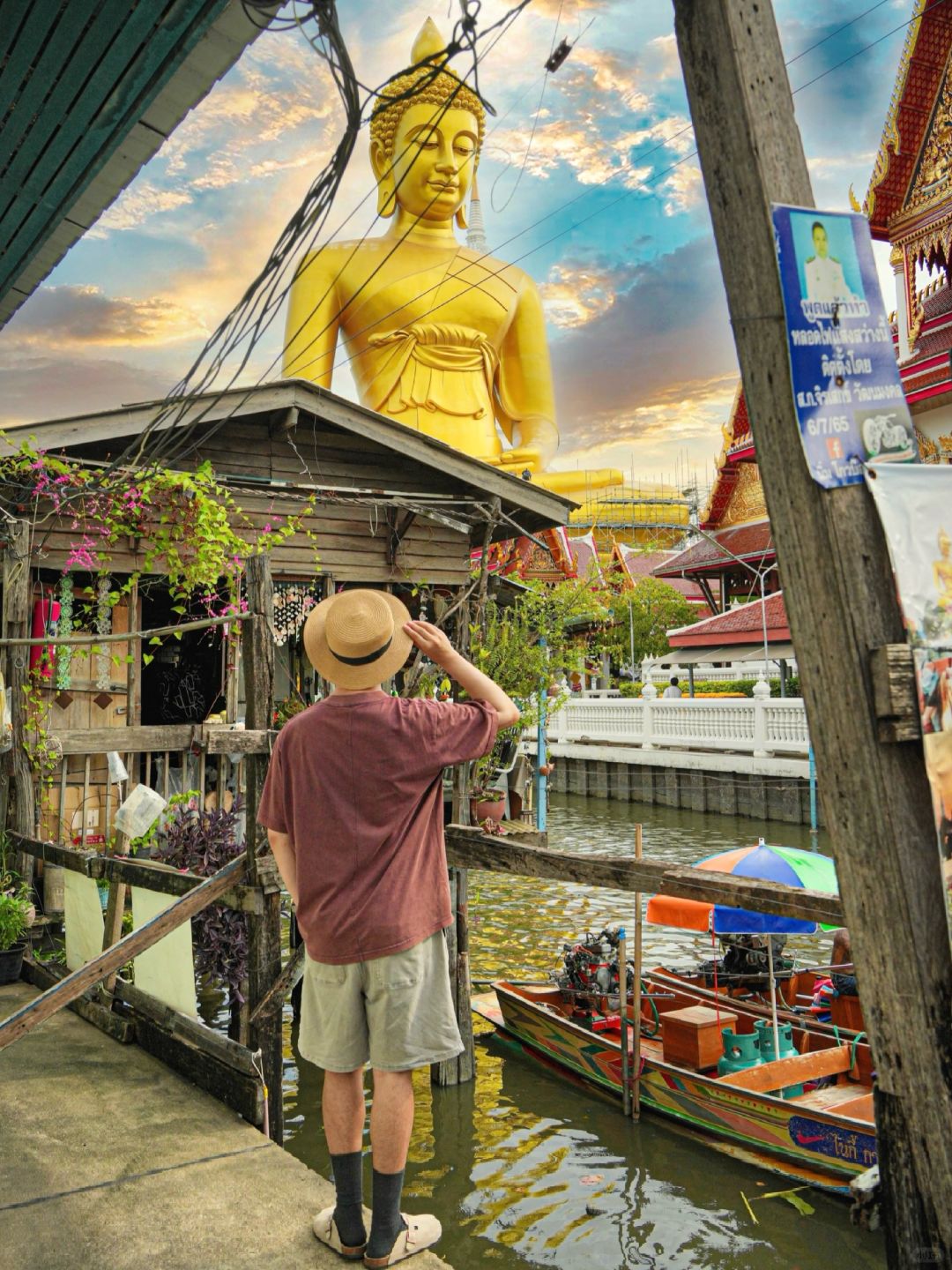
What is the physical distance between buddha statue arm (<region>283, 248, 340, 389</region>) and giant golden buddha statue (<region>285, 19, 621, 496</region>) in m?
0.02

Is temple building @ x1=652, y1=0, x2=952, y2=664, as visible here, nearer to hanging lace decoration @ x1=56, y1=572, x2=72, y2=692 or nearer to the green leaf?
hanging lace decoration @ x1=56, y1=572, x2=72, y2=692

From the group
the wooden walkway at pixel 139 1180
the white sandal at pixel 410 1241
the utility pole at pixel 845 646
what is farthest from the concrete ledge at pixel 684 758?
the utility pole at pixel 845 646

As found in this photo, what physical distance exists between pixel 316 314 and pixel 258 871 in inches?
507

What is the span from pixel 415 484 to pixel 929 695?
9301 millimetres

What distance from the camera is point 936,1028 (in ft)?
7.55

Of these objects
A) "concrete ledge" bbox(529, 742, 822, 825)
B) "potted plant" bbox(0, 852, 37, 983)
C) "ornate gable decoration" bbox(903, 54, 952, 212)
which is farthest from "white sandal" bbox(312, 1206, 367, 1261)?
"ornate gable decoration" bbox(903, 54, 952, 212)

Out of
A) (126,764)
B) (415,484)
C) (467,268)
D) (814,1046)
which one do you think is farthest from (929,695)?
(467,268)

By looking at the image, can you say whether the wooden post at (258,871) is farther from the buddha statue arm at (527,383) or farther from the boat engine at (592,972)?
the buddha statue arm at (527,383)

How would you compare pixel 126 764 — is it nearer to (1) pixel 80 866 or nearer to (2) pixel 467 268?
(1) pixel 80 866

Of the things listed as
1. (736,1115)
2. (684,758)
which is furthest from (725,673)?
(736,1115)

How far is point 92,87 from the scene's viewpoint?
3762 millimetres

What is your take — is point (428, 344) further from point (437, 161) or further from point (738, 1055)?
point (738, 1055)

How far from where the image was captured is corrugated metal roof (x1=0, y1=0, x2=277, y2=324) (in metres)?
3.38

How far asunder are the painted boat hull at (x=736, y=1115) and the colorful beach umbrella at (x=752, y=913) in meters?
0.94
